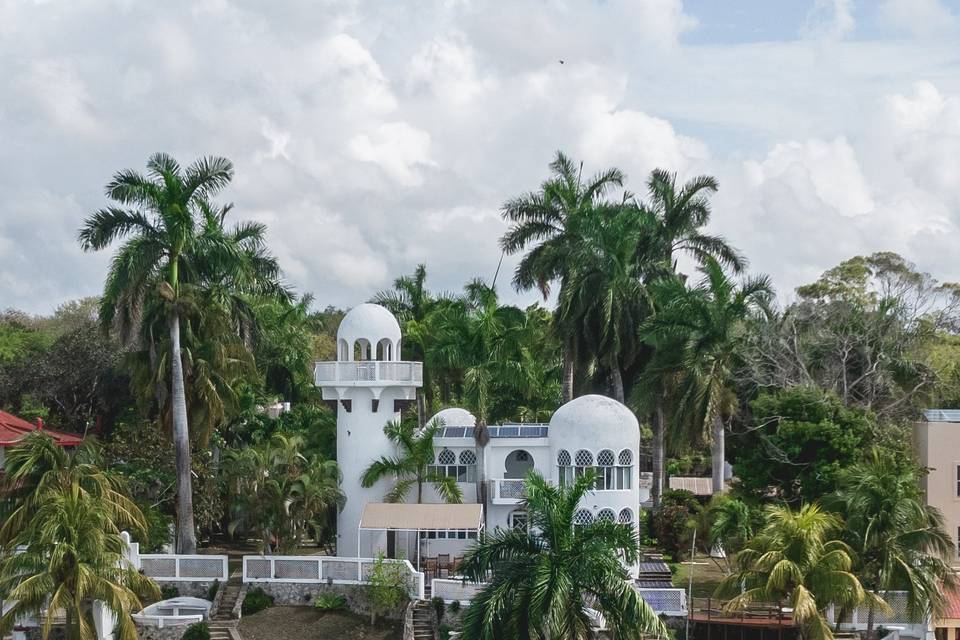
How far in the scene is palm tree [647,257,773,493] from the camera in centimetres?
4966

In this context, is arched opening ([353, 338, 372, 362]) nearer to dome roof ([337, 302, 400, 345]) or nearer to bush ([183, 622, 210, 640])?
dome roof ([337, 302, 400, 345])

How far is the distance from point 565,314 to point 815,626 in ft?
65.3

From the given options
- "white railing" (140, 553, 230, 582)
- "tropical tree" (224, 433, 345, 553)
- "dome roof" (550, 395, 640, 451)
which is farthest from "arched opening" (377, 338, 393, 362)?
"white railing" (140, 553, 230, 582)

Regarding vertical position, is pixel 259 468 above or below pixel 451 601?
above

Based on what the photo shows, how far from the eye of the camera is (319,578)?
43469mm

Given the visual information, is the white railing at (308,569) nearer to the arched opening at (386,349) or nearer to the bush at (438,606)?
the bush at (438,606)

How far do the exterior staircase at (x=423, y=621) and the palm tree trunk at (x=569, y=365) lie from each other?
15213 mm

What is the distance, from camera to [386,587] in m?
41.7

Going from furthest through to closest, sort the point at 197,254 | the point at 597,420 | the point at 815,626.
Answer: the point at 197,254 → the point at 597,420 → the point at 815,626

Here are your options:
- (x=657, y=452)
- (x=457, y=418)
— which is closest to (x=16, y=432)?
(x=457, y=418)

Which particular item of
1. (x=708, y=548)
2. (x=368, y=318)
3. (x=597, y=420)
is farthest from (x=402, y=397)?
(x=708, y=548)

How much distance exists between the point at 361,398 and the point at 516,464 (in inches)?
255

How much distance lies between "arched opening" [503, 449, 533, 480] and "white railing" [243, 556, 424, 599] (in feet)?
19.5

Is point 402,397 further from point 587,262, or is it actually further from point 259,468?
point 587,262
